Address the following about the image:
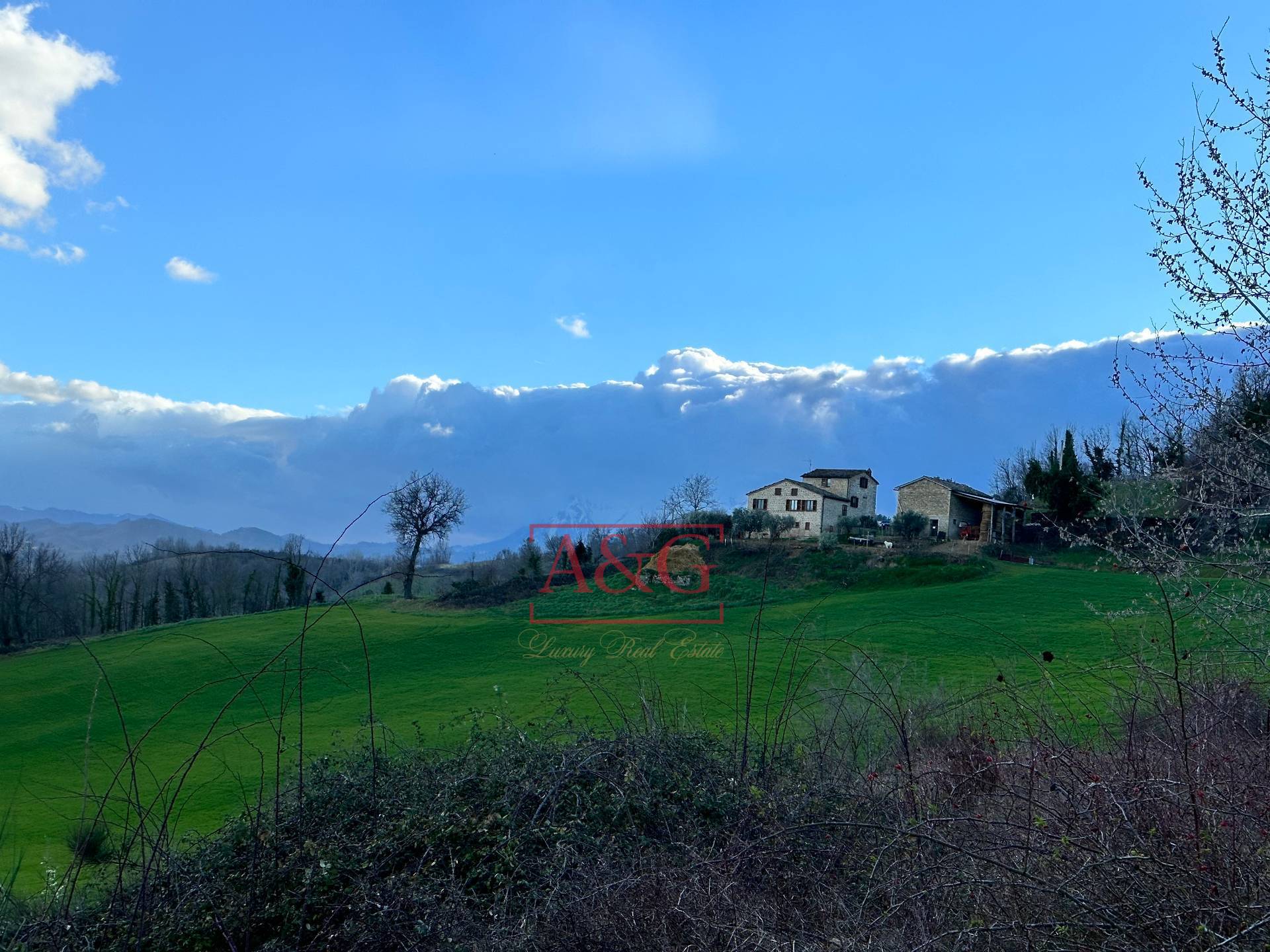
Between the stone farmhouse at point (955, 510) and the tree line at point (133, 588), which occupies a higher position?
the stone farmhouse at point (955, 510)

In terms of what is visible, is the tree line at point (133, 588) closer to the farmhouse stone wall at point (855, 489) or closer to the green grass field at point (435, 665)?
the green grass field at point (435, 665)

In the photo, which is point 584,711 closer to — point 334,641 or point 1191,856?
point 1191,856

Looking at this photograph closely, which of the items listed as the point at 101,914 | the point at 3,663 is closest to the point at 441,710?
the point at 101,914

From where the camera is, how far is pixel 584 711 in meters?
13.9

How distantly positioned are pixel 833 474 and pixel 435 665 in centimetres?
3066

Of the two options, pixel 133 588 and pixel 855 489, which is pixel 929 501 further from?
pixel 133 588

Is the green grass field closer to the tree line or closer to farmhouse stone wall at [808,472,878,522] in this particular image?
the tree line

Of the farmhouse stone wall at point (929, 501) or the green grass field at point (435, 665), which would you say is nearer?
the green grass field at point (435, 665)

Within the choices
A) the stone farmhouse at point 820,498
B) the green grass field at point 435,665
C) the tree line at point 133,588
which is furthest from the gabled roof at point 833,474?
the tree line at point 133,588

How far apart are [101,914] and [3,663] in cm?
3401

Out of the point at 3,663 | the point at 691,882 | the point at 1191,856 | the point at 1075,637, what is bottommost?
the point at 3,663

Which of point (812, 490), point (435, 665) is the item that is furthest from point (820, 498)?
point (435, 665)

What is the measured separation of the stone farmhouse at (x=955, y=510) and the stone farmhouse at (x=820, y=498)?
331 cm

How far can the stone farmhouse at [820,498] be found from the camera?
45.9m
